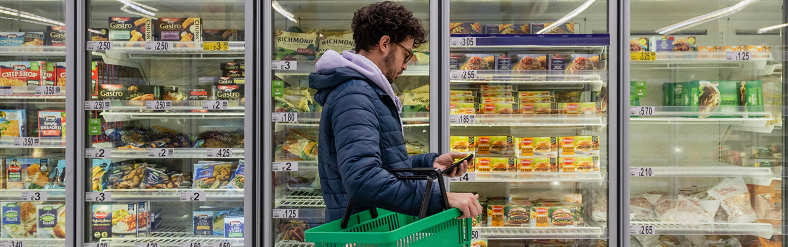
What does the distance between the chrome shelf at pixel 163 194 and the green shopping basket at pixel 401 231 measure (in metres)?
1.55

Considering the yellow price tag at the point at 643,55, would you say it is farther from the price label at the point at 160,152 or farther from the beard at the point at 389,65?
the price label at the point at 160,152

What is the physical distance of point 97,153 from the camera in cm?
250

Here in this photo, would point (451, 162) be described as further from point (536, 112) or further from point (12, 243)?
point (12, 243)

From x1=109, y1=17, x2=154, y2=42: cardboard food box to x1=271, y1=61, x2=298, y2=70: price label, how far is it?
834 millimetres

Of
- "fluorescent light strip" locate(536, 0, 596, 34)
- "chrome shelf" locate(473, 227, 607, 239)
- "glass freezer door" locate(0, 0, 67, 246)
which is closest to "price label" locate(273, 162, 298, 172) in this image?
"chrome shelf" locate(473, 227, 607, 239)

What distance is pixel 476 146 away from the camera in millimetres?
2723

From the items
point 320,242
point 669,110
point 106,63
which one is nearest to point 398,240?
point 320,242

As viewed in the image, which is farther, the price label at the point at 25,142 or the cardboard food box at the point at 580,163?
the cardboard food box at the point at 580,163

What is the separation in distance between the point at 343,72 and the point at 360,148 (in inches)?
10.7

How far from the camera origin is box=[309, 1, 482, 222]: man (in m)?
1.06

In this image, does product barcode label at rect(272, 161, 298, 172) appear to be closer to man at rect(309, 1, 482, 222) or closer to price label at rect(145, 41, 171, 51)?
price label at rect(145, 41, 171, 51)

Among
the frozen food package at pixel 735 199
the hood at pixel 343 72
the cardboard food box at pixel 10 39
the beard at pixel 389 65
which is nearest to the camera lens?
the hood at pixel 343 72

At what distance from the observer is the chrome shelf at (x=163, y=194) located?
2.54m

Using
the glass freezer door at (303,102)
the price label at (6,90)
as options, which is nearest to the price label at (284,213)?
the glass freezer door at (303,102)
